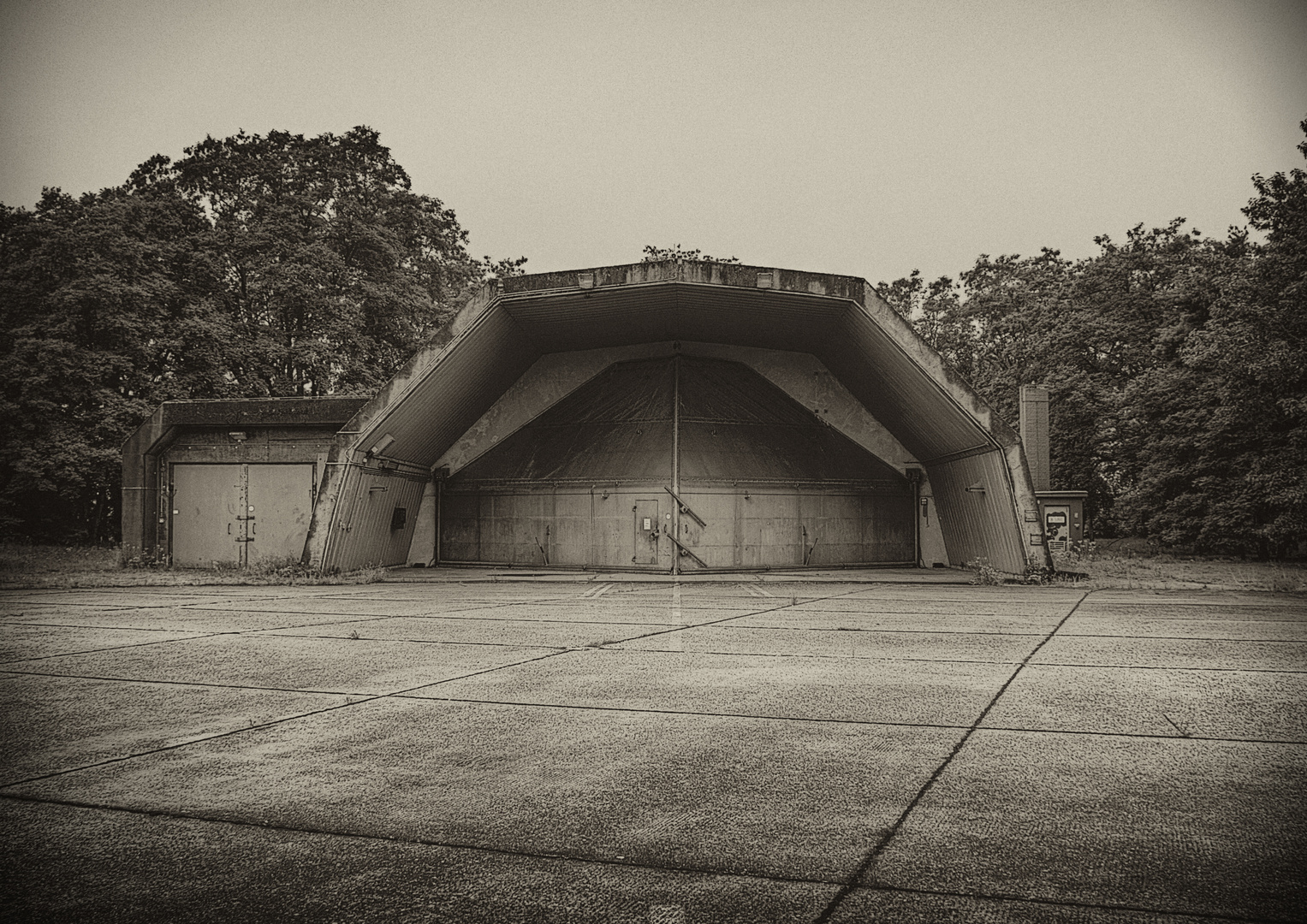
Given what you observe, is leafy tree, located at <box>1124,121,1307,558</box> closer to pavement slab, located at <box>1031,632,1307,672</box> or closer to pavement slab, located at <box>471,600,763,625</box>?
pavement slab, located at <box>1031,632,1307,672</box>

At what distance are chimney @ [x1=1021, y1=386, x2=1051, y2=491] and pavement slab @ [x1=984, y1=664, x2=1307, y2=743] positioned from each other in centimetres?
2106

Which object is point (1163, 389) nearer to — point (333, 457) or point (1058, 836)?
point (333, 457)

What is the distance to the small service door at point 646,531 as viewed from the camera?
2391 cm

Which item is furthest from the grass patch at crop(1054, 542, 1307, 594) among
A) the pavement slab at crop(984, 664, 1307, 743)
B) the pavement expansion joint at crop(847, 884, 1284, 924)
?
the pavement expansion joint at crop(847, 884, 1284, 924)

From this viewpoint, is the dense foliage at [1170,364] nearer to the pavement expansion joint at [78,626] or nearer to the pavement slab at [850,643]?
the pavement slab at [850,643]

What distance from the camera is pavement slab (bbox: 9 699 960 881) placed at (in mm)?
3938

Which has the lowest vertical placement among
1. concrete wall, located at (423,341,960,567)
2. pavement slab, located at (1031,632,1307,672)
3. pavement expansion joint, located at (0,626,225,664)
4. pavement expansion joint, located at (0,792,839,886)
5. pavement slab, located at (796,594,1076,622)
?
pavement slab, located at (796,594,1076,622)

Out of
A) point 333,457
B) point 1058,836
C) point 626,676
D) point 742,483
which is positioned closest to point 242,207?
point 333,457

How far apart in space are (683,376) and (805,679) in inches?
705

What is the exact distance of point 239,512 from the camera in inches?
957

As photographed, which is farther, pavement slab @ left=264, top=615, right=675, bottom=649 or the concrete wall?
the concrete wall

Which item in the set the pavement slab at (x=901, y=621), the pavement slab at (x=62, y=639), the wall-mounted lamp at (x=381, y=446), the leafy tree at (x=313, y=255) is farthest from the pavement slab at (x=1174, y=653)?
the leafy tree at (x=313, y=255)

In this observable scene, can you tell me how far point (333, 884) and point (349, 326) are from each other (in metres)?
33.7

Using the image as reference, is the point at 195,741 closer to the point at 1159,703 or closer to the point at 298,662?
the point at 298,662
